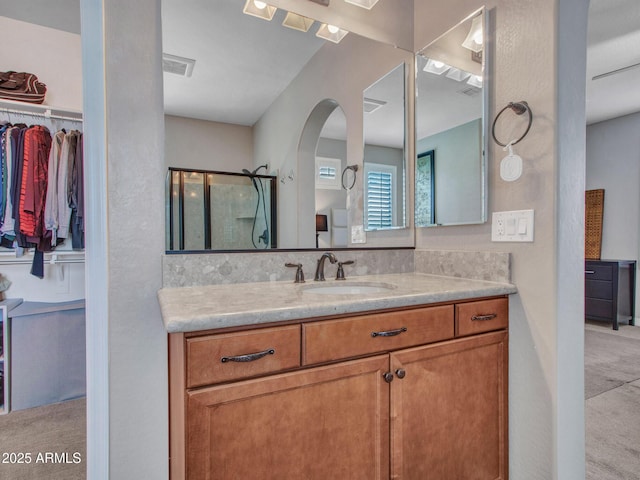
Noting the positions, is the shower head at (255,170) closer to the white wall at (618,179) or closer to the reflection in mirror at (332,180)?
the reflection in mirror at (332,180)

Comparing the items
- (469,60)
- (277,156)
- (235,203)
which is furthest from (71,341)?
(469,60)

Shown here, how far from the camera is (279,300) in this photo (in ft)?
3.39

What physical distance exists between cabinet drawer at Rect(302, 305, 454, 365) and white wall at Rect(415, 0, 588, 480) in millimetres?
372

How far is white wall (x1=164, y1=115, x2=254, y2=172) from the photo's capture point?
1.37 meters

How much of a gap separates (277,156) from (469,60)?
1.02 metres

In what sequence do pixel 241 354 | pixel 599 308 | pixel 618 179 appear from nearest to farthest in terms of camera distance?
pixel 241 354 → pixel 599 308 → pixel 618 179

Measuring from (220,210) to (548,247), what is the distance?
133 cm

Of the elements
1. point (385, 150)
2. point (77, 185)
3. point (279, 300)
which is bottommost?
point (279, 300)

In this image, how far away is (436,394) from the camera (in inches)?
47.1

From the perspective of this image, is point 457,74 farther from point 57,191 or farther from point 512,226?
point 57,191

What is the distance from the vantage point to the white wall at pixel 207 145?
54.0 inches

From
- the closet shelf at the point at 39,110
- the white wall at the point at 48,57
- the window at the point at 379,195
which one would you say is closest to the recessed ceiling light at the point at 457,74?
the window at the point at 379,195

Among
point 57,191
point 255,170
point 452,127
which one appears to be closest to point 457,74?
point 452,127

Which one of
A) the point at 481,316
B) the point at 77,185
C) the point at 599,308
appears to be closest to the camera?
the point at 481,316
